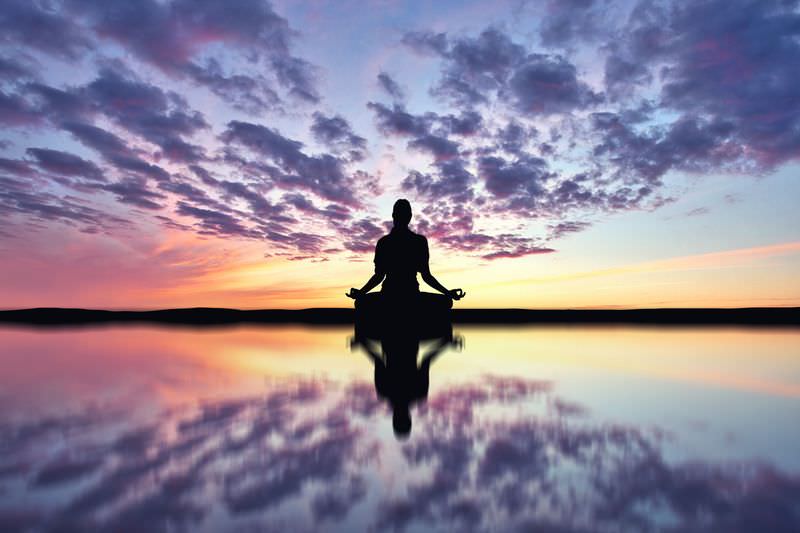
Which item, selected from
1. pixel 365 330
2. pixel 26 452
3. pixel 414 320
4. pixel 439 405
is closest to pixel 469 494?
pixel 439 405

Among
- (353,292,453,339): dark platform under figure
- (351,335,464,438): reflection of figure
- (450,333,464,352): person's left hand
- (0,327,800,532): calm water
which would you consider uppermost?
(353,292,453,339): dark platform under figure

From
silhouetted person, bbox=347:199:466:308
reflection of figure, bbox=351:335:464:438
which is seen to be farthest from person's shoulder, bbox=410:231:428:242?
reflection of figure, bbox=351:335:464:438

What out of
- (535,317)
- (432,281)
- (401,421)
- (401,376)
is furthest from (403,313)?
(535,317)

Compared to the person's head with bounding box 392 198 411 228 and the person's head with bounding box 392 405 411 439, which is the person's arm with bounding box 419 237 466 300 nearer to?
the person's head with bounding box 392 198 411 228

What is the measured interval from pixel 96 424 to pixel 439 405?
80.9 inches

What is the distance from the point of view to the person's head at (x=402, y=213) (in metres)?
7.85

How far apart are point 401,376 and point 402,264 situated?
3.83 meters

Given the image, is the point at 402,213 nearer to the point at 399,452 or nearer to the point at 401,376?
the point at 401,376

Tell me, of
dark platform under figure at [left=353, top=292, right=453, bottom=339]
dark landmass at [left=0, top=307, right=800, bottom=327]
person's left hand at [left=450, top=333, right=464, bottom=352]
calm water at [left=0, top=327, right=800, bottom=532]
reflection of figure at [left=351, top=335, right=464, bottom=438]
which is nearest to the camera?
calm water at [left=0, top=327, right=800, bottom=532]

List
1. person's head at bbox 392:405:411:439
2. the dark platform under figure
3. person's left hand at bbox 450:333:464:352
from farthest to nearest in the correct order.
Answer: the dark platform under figure, person's left hand at bbox 450:333:464:352, person's head at bbox 392:405:411:439

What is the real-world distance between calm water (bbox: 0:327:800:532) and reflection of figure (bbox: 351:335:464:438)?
4 centimetres

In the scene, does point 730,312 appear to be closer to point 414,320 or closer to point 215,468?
point 414,320

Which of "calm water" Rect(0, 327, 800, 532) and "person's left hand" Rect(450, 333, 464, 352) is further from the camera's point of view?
"person's left hand" Rect(450, 333, 464, 352)

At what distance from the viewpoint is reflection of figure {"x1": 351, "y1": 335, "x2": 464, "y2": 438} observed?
2.75 metres
